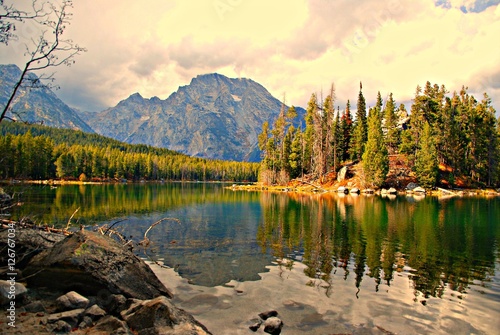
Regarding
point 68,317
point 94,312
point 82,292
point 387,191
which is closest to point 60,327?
point 68,317

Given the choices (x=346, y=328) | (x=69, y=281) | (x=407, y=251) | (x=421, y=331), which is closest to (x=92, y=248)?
(x=69, y=281)

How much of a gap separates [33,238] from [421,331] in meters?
18.8

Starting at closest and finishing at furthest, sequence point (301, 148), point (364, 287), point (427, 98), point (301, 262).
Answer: point (364, 287) → point (301, 262) → point (427, 98) → point (301, 148)

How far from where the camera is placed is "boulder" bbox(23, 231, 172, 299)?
538 inches

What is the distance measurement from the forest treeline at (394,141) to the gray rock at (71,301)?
97284 mm

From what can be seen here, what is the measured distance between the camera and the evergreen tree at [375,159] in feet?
323

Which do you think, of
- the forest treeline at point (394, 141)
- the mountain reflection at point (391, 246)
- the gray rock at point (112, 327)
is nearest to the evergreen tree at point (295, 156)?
the forest treeline at point (394, 141)

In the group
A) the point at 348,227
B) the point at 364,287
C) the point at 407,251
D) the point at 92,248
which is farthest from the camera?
the point at 348,227

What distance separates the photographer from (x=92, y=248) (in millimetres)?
14328

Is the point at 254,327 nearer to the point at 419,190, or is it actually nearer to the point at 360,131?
the point at 419,190

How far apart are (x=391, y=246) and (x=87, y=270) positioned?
25815mm

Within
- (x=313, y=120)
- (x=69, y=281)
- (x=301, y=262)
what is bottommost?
(x=301, y=262)

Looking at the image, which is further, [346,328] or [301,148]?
[301,148]

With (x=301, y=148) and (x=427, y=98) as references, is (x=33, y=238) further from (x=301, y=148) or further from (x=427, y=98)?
(x=427, y=98)
